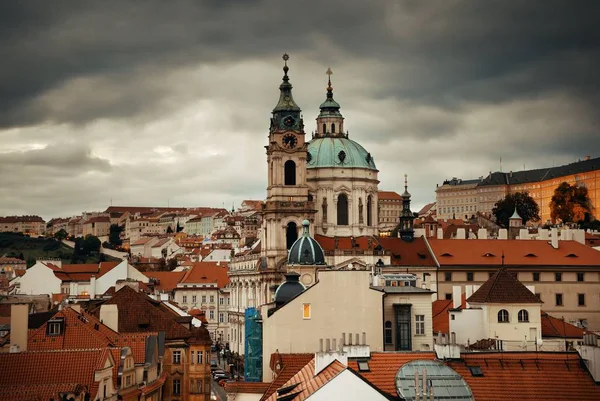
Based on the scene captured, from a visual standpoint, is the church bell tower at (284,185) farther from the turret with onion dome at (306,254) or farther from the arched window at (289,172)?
the turret with onion dome at (306,254)

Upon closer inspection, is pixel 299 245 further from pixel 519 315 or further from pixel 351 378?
pixel 351 378

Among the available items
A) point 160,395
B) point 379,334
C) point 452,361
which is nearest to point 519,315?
point 379,334

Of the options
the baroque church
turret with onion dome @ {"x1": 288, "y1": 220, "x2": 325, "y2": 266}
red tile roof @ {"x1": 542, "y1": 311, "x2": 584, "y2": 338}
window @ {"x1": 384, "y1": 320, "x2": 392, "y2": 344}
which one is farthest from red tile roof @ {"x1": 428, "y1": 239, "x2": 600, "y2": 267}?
window @ {"x1": 384, "y1": 320, "x2": 392, "y2": 344}

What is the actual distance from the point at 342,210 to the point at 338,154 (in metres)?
Result: 6.66

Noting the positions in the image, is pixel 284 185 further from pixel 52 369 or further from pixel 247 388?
pixel 52 369

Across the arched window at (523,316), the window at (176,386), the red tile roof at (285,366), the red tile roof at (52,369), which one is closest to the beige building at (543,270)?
the arched window at (523,316)

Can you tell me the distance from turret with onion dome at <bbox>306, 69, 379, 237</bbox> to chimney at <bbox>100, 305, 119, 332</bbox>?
68.3 meters

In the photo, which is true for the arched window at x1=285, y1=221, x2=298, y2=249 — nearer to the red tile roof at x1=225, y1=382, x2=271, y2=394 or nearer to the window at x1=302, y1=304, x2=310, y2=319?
the window at x1=302, y1=304, x2=310, y2=319

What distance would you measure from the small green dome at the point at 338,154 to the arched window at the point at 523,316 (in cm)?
6438

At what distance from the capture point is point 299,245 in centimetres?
8638

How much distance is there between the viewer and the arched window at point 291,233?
129 metres

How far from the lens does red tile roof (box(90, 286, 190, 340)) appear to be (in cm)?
7062

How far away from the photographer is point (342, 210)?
13700 cm

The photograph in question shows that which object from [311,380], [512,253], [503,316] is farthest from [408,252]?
[311,380]
